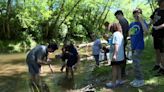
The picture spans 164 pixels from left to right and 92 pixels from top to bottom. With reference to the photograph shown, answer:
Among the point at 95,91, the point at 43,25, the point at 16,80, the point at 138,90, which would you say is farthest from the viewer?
the point at 43,25

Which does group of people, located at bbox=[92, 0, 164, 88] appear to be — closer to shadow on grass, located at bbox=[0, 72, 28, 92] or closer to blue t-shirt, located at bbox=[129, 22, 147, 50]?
blue t-shirt, located at bbox=[129, 22, 147, 50]

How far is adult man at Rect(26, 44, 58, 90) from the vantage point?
34.4 ft

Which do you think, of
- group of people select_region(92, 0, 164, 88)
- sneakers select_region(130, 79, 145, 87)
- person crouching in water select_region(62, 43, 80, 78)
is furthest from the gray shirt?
person crouching in water select_region(62, 43, 80, 78)

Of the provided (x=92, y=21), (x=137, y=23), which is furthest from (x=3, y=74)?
(x=92, y=21)

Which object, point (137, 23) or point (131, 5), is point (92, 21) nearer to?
point (131, 5)

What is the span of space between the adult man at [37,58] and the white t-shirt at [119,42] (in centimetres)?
176

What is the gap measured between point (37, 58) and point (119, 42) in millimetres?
2437

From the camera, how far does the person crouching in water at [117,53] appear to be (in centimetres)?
1052

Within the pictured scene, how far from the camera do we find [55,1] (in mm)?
43750

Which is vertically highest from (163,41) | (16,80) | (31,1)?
(31,1)

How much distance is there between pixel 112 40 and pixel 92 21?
47.8m

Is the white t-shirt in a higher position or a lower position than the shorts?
higher

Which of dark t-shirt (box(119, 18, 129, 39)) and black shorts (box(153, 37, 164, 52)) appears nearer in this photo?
black shorts (box(153, 37, 164, 52))

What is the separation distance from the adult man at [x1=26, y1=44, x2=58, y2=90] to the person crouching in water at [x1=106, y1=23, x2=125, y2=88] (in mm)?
1753
